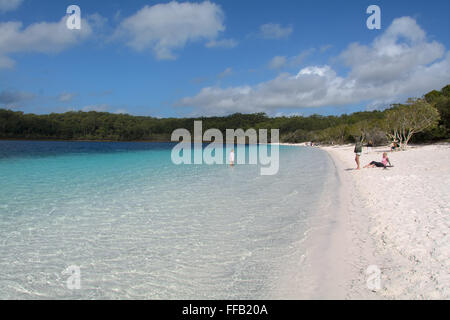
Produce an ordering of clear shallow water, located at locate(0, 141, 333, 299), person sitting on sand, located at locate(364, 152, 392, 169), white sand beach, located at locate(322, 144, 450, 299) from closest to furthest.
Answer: white sand beach, located at locate(322, 144, 450, 299)
clear shallow water, located at locate(0, 141, 333, 299)
person sitting on sand, located at locate(364, 152, 392, 169)

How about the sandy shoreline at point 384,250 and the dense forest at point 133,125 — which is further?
the dense forest at point 133,125

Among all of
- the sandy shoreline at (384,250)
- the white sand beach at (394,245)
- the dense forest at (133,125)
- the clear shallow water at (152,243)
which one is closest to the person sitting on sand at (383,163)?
the white sand beach at (394,245)

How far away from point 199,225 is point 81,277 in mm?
2947

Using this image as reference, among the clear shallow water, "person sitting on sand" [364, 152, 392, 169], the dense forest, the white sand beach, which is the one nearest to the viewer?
the white sand beach

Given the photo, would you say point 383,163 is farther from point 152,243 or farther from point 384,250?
point 152,243

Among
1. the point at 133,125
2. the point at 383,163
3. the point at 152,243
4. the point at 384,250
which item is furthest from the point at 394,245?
the point at 133,125

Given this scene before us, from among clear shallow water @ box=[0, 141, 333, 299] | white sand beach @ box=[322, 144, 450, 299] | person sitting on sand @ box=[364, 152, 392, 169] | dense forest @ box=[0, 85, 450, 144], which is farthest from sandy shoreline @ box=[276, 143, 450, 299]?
dense forest @ box=[0, 85, 450, 144]

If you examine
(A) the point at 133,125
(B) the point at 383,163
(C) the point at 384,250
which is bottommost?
(C) the point at 384,250

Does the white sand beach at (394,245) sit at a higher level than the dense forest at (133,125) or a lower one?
lower

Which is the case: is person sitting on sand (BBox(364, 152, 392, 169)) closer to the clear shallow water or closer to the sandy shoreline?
the sandy shoreline

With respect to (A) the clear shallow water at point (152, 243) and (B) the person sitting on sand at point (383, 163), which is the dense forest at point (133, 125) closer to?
(B) the person sitting on sand at point (383, 163)
